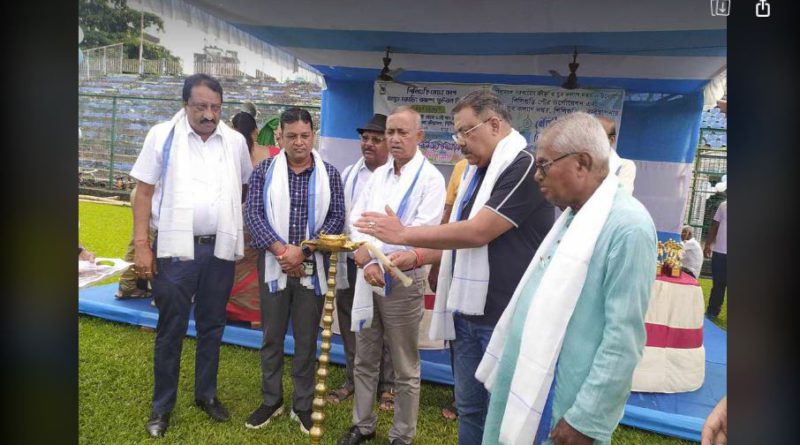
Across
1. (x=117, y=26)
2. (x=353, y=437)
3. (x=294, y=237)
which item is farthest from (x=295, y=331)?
(x=117, y=26)

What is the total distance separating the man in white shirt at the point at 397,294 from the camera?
2.60m

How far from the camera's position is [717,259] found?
2.91 metres

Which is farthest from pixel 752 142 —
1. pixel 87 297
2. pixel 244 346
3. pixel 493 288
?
pixel 87 297

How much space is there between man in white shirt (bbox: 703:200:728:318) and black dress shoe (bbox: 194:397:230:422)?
8.81ft

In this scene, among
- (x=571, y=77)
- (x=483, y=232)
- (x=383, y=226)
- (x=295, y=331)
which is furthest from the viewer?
(x=571, y=77)

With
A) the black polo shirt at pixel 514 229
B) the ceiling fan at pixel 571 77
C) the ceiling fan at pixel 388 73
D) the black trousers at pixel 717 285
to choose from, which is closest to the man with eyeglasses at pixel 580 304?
the black polo shirt at pixel 514 229

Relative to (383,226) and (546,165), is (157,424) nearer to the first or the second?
(383,226)

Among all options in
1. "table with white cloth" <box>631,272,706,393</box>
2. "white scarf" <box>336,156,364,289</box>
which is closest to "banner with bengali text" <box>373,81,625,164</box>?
"white scarf" <box>336,156,364,289</box>

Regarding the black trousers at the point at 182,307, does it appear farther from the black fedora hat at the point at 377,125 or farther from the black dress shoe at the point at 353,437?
the black fedora hat at the point at 377,125

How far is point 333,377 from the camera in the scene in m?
3.66

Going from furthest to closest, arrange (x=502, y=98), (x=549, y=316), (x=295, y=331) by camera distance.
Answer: (x=502, y=98)
(x=295, y=331)
(x=549, y=316)

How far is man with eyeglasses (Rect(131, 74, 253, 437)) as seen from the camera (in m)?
2.63

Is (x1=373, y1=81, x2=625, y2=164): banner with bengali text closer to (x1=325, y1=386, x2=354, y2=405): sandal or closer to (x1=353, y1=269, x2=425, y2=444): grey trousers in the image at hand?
(x1=353, y1=269, x2=425, y2=444): grey trousers

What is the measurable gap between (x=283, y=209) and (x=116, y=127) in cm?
119
